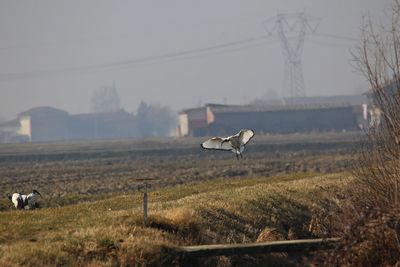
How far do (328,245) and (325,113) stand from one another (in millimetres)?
124992

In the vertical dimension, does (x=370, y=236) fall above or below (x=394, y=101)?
below

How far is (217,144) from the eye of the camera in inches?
951

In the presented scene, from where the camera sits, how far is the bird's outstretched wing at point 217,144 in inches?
939

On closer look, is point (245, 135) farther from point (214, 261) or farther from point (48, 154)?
point (48, 154)

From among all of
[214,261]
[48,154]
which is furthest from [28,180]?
[48,154]

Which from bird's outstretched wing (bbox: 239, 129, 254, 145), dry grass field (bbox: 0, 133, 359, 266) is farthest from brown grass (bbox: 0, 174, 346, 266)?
bird's outstretched wing (bbox: 239, 129, 254, 145)

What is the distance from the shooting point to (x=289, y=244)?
18125mm

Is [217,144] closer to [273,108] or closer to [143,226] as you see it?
[143,226]

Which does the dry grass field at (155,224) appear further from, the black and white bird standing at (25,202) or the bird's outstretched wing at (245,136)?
the bird's outstretched wing at (245,136)

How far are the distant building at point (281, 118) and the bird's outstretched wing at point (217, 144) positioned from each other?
356 feet

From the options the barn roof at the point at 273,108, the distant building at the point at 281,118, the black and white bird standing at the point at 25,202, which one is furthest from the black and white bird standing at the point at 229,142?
the barn roof at the point at 273,108

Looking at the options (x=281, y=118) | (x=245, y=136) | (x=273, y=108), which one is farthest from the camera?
(x=273, y=108)

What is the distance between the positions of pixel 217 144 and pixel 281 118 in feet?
380

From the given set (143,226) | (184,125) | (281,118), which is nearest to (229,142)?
(143,226)
